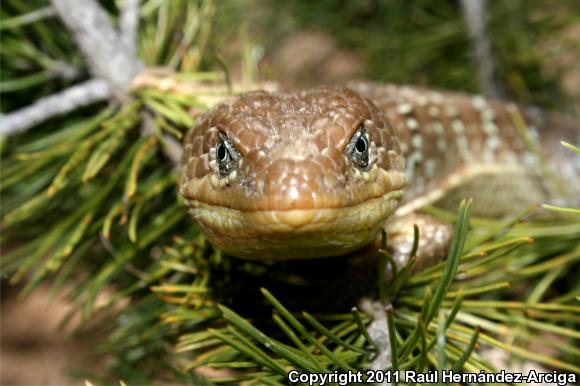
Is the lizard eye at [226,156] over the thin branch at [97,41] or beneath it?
beneath

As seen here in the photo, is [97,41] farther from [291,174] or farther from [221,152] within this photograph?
[291,174]

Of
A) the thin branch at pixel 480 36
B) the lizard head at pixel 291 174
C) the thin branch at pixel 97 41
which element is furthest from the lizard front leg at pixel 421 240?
the thin branch at pixel 480 36

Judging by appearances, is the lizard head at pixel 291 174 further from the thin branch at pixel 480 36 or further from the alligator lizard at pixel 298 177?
the thin branch at pixel 480 36

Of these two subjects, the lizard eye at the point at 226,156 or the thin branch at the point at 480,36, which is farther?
the thin branch at the point at 480,36

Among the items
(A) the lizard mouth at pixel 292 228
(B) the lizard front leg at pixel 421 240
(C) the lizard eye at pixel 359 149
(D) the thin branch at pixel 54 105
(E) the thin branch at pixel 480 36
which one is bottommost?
(B) the lizard front leg at pixel 421 240

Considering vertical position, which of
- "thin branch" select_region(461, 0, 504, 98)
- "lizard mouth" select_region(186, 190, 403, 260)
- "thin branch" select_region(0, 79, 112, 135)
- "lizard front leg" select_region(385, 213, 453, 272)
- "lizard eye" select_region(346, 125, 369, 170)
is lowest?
"lizard front leg" select_region(385, 213, 453, 272)

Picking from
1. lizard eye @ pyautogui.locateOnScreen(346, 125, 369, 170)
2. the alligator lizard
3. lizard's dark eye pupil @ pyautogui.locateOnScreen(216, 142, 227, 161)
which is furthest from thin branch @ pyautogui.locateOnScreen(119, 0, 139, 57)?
lizard eye @ pyautogui.locateOnScreen(346, 125, 369, 170)

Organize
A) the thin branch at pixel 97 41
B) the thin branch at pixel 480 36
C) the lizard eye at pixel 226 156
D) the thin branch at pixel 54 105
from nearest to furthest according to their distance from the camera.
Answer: the lizard eye at pixel 226 156
the thin branch at pixel 54 105
the thin branch at pixel 97 41
the thin branch at pixel 480 36

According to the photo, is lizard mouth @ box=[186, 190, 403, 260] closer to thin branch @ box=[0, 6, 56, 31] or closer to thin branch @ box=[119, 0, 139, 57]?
thin branch @ box=[119, 0, 139, 57]

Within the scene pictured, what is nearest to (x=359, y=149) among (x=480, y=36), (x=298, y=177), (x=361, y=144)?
(x=361, y=144)
